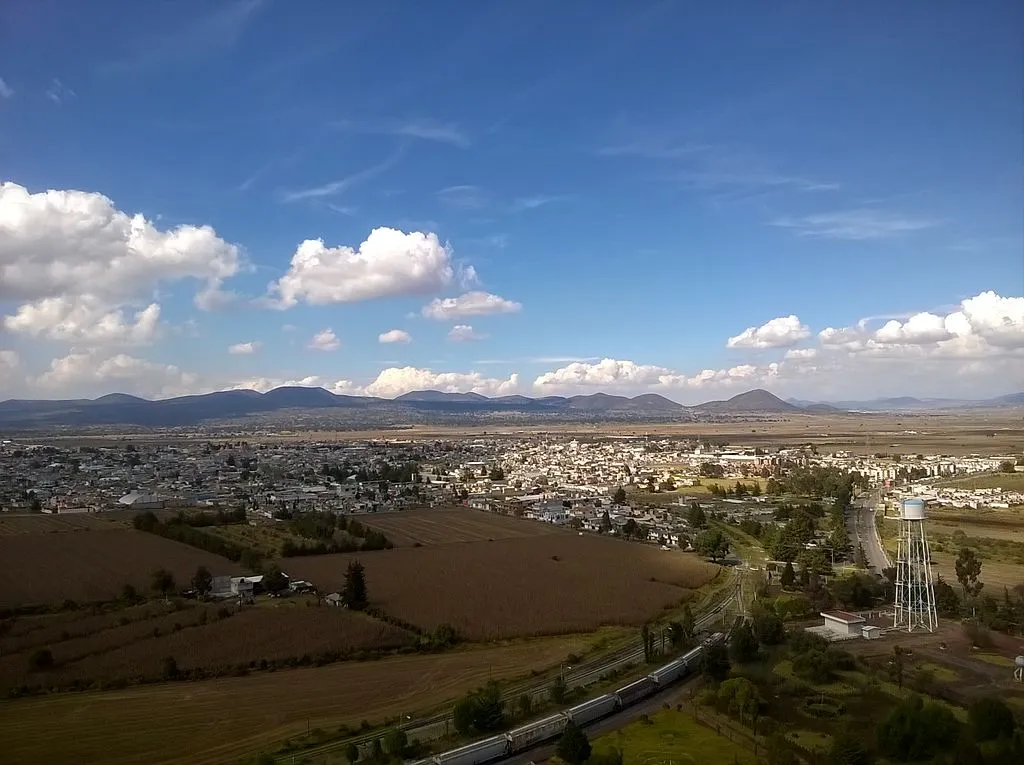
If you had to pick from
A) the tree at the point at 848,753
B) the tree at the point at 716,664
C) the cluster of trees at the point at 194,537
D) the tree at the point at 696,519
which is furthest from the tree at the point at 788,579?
the cluster of trees at the point at 194,537

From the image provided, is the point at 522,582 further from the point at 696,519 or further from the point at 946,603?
the point at 696,519

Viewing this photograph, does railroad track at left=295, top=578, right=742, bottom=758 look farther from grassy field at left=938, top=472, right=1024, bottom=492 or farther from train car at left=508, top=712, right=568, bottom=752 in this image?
grassy field at left=938, top=472, right=1024, bottom=492

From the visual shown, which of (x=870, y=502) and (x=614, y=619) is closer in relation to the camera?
(x=614, y=619)

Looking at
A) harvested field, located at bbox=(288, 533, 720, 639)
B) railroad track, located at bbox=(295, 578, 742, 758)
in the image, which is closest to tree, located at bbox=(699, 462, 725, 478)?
harvested field, located at bbox=(288, 533, 720, 639)

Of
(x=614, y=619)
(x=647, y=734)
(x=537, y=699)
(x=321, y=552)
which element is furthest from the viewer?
(x=321, y=552)

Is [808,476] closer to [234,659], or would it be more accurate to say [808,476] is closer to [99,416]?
[234,659]

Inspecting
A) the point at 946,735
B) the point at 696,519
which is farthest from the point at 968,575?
the point at 696,519

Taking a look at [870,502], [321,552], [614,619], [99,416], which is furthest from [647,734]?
[99,416]
